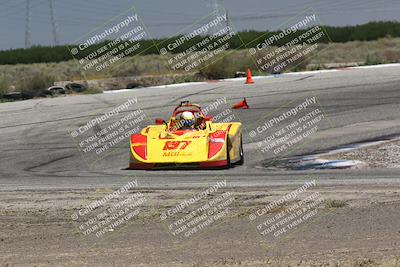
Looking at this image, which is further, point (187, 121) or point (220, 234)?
point (187, 121)

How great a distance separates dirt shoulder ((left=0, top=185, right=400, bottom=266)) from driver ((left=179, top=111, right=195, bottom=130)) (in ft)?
14.7

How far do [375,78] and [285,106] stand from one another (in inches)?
202

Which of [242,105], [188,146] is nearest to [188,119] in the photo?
[188,146]

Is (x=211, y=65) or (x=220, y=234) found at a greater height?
(x=220, y=234)

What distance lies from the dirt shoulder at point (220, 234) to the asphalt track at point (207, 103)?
173cm

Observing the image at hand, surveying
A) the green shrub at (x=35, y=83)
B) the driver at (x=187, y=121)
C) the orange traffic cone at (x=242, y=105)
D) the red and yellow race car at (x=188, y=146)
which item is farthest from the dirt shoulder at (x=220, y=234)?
the green shrub at (x=35, y=83)

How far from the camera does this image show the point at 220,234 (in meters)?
9.35

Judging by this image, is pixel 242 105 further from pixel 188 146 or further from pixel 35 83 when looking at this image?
pixel 35 83

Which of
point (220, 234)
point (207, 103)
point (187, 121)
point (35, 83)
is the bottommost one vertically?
point (207, 103)

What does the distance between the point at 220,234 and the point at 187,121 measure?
7565mm

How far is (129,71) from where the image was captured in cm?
4775

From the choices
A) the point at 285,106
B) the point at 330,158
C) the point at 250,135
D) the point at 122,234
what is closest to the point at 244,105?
the point at 285,106

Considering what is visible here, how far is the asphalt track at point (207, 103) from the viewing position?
14.4 m

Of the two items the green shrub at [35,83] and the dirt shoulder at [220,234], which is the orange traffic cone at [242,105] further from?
the green shrub at [35,83]
